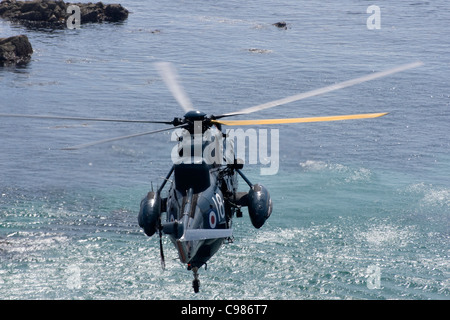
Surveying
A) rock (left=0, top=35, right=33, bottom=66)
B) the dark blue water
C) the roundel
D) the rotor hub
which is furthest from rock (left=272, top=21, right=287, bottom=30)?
the roundel

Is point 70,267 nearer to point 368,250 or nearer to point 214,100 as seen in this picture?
point 368,250

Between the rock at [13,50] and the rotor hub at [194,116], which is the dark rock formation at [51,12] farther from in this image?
the rotor hub at [194,116]

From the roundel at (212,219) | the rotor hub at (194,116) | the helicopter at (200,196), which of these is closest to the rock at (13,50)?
the helicopter at (200,196)

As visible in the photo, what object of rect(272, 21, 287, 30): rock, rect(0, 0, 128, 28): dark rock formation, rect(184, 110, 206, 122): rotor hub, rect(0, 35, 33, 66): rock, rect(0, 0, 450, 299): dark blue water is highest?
rect(184, 110, 206, 122): rotor hub

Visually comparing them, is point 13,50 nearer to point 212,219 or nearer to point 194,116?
point 194,116

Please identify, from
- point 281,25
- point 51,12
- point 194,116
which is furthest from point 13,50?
point 194,116

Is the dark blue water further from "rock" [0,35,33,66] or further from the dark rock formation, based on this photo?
the dark rock formation
